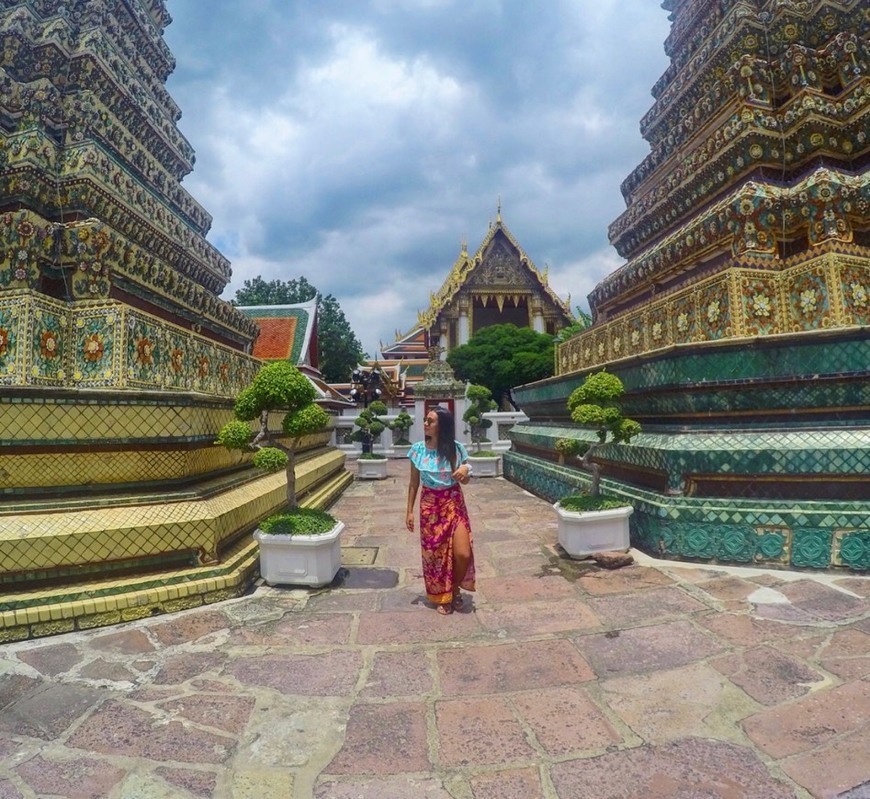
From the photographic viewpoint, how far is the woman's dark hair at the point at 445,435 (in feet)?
13.0

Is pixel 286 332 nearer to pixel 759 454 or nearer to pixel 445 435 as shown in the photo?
pixel 445 435

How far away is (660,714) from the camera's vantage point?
7.89ft

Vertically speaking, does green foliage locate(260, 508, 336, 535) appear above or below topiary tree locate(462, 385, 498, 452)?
below

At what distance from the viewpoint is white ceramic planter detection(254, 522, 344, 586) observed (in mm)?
4355

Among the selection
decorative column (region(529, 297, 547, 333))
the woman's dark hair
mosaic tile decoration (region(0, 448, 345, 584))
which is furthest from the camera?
decorative column (region(529, 297, 547, 333))

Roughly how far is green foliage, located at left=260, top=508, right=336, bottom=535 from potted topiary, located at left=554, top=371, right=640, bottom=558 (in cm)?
205

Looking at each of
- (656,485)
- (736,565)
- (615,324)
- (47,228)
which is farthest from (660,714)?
(47,228)

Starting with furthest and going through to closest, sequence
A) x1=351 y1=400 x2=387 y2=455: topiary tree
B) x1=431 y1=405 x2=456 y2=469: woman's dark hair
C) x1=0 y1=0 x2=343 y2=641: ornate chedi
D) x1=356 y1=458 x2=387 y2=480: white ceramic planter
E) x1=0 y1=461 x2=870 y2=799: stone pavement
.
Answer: x1=351 y1=400 x2=387 y2=455: topiary tree
x1=356 y1=458 x2=387 y2=480: white ceramic planter
x1=431 y1=405 x2=456 y2=469: woman's dark hair
x1=0 y1=0 x2=343 y2=641: ornate chedi
x1=0 y1=461 x2=870 y2=799: stone pavement

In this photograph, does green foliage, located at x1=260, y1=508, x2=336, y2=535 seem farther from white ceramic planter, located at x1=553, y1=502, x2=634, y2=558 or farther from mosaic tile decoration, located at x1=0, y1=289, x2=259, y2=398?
white ceramic planter, located at x1=553, y1=502, x2=634, y2=558

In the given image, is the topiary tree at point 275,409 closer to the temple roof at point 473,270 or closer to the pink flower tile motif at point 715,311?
the pink flower tile motif at point 715,311

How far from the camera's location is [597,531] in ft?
15.9

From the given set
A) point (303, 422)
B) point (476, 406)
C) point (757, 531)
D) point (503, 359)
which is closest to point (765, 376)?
point (757, 531)

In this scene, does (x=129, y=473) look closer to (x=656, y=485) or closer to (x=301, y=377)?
(x=301, y=377)

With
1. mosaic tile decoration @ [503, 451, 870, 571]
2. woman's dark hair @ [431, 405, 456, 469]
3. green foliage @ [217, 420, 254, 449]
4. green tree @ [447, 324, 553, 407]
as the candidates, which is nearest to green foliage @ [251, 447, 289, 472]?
green foliage @ [217, 420, 254, 449]
